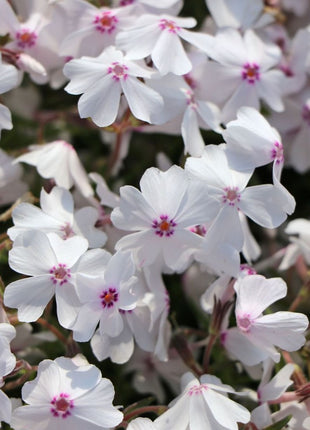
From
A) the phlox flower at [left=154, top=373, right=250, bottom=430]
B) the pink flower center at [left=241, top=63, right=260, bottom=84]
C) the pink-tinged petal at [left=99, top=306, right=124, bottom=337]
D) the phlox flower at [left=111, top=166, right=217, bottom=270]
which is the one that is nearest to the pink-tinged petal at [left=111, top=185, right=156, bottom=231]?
the phlox flower at [left=111, top=166, right=217, bottom=270]

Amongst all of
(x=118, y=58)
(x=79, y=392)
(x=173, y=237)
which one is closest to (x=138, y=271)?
(x=173, y=237)

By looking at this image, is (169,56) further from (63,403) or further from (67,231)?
(63,403)

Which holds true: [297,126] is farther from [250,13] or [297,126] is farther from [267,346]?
[267,346]

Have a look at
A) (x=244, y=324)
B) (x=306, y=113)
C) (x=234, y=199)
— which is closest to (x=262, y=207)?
(x=234, y=199)

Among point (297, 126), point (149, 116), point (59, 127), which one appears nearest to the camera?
point (149, 116)

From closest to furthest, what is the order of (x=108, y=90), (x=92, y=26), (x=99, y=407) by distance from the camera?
(x=99, y=407), (x=108, y=90), (x=92, y=26)

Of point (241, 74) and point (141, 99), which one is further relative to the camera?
point (241, 74)
